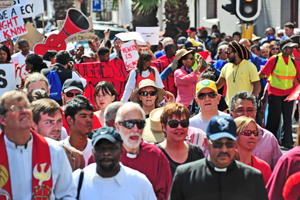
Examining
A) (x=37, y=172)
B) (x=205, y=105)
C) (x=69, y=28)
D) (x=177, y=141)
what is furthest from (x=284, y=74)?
(x=37, y=172)

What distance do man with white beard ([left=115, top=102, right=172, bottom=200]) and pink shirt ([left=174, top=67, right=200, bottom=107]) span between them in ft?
14.0

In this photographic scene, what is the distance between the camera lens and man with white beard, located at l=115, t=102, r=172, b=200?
Answer: 4.45 meters

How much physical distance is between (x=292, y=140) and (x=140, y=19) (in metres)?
11.0

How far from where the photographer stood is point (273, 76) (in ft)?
32.3

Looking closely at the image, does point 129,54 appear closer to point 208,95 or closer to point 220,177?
point 208,95

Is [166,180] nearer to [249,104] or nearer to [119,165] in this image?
[119,165]

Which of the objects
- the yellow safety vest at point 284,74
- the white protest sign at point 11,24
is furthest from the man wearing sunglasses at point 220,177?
the white protest sign at point 11,24

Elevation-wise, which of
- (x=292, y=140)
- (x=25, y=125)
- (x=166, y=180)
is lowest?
(x=292, y=140)

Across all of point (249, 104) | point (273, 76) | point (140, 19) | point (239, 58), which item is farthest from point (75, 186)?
point (140, 19)

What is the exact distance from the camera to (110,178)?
374cm

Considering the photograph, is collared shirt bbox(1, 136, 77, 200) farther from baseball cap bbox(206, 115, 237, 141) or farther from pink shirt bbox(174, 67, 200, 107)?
pink shirt bbox(174, 67, 200, 107)

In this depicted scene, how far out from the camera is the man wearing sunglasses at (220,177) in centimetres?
367

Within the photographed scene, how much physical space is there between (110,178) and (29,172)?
55cm

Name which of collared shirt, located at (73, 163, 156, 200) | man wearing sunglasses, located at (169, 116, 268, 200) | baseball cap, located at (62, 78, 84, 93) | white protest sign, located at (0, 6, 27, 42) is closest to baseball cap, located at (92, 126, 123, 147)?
collared shirt, located at (73, 163, 156, 200)
